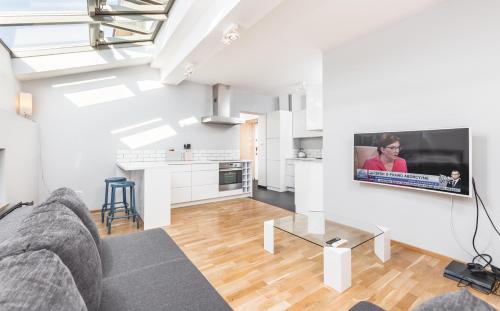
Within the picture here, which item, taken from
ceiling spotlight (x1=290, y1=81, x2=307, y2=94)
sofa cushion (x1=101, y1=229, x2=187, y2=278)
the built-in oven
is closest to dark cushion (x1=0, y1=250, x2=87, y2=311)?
sofa cushion (x1=101, y1=229, x2=187, y2=278)

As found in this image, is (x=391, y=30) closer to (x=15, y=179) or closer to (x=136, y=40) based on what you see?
(x=136, y=40)

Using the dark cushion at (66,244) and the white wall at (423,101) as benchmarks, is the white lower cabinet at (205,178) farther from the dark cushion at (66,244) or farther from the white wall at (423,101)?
the dark cushion at (66,244)

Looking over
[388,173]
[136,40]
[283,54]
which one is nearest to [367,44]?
[283,54]

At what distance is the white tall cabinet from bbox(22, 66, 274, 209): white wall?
2441 mm

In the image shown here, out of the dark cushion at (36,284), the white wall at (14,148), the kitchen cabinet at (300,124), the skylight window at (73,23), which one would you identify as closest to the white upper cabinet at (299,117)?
the kitchen cabinet at (300,124)

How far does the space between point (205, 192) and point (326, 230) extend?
9.44 ft

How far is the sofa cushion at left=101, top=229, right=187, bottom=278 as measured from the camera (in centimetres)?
142

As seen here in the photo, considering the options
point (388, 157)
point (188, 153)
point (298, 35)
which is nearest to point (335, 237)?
point (388, 157)

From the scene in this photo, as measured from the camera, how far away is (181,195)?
177 inches

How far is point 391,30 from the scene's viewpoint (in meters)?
2.82

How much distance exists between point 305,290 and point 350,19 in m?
2.84

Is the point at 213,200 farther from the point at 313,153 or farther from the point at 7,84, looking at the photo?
the point at 7,84

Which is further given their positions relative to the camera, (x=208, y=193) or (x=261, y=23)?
(x=208, y=193)

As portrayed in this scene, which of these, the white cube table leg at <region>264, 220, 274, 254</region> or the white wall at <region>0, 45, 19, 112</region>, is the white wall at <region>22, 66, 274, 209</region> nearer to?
the white wall at <region>0, 45, 19, 112</region>
